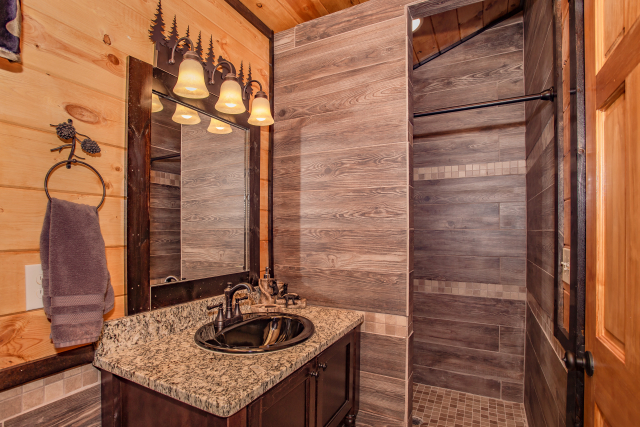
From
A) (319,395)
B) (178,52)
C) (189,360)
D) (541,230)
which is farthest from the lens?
(541,230)

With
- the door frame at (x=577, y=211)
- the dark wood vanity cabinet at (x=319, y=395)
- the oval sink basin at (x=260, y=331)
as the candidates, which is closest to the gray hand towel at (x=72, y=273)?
the oval sink basin at (x=260, y=331)

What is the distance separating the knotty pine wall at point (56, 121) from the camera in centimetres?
94

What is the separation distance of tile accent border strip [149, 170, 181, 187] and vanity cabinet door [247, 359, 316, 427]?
3.03 ft

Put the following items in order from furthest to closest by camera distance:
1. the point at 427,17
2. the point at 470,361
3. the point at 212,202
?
the point at 470,361
the point at 427,17
the point at 212,202

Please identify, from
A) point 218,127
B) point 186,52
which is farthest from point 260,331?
point 186,52

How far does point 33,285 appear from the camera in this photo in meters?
0.99

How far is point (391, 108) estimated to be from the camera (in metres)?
1.68

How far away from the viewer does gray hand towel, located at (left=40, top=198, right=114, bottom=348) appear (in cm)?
97

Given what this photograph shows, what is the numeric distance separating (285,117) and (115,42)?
97 centimetres

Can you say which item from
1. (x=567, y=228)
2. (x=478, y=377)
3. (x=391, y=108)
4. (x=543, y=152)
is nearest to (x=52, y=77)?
(x=391, y=108)

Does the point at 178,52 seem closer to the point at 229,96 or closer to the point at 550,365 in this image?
the point at 229,96

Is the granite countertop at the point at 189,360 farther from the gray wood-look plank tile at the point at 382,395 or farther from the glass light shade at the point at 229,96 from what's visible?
the glass light shade at the point at 229,96

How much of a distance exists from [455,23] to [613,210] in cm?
209

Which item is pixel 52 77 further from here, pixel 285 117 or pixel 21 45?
pixel 285 117
